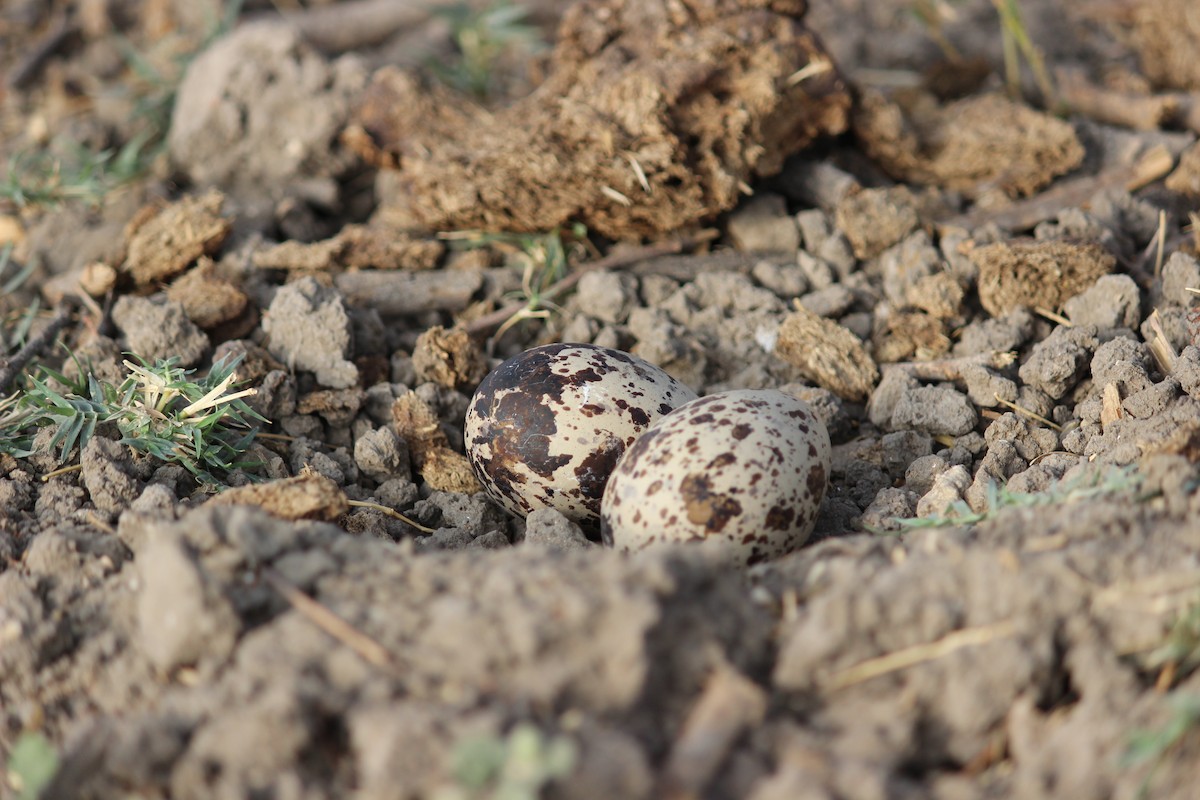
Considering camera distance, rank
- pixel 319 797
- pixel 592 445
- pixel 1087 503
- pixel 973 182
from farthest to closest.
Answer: pixel 973 182, pixel 592 445, pixel 1087 503, pixel 319 797

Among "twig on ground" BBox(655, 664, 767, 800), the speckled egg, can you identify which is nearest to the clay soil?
"twig on ground" BBox(655, 664, 767, 800)

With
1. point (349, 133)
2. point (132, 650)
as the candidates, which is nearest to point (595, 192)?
point (349, 133)

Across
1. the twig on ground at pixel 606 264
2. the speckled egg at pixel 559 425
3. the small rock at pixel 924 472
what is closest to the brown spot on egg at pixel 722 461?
the speckled egg at pixel 559 425

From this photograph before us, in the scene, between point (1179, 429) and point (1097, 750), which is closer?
point (1097, 750)

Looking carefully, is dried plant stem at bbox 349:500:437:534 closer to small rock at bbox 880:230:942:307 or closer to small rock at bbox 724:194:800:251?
small rock at bbox 724:194:800:251

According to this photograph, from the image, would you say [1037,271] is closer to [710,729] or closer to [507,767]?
[710,729]

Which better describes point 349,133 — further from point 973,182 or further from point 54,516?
point 973,182
